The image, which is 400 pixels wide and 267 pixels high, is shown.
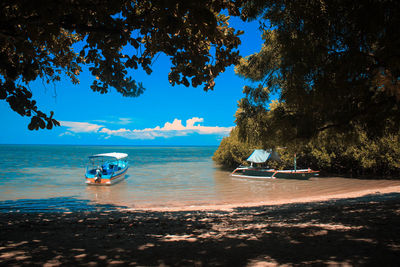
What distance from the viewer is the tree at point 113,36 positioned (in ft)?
11.2

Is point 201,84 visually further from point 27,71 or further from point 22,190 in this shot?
point 22,190

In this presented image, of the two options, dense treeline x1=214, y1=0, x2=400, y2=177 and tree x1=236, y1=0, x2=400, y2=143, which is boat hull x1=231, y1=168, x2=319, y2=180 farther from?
tree x1=236, y1=0, x2=400, y2=143

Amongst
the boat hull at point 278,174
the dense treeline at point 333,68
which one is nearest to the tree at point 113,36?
the dense treeline at point 333,68

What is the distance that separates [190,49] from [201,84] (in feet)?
2.56

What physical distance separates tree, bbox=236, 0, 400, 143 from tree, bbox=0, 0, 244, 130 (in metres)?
1.63

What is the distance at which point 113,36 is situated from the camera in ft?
14.4

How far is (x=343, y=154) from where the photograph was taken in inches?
1059

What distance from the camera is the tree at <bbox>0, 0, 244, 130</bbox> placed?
3.41 meters

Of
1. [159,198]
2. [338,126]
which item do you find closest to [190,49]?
[338,126]

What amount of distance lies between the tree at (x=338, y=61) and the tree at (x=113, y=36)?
5.35 ft

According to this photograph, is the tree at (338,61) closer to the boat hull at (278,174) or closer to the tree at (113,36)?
the tree at (113,36)

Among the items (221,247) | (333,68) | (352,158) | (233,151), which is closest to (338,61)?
(333,68)

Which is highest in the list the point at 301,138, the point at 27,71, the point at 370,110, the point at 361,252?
the point at 27,71

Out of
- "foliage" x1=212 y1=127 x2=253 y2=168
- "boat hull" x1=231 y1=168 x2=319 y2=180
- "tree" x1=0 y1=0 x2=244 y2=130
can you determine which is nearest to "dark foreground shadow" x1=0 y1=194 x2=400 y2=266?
"tree" x1=0 y1=0 x2=244 y2=130
